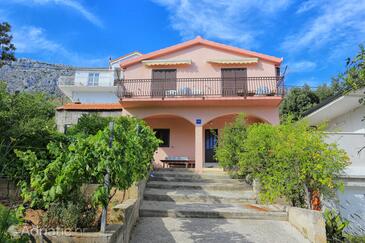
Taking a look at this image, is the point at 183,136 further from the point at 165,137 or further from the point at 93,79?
the point at 93,79

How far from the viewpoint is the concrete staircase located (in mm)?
7301

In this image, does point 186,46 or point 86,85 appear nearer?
point 186,46

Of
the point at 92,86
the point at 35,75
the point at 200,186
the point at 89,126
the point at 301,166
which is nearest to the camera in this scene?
the point at 301,166

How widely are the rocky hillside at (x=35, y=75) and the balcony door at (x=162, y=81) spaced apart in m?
51.7

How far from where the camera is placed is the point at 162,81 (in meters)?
17.5

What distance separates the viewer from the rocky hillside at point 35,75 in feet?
213

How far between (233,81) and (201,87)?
212cm

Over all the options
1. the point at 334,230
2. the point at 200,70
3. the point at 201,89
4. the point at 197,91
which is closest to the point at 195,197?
the point at 334,230

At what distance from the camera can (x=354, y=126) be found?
13578 millimetres

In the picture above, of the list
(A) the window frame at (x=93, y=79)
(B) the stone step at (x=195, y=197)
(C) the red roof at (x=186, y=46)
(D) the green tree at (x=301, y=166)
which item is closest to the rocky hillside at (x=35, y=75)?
(A) the window frame at (x=93, y=79)

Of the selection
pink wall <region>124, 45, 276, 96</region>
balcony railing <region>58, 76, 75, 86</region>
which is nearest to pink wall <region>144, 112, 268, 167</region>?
pink wall <region>124, 45, 276, 96</region>

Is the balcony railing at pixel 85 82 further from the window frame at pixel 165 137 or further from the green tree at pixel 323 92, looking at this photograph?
the green tree at pixel 323 92

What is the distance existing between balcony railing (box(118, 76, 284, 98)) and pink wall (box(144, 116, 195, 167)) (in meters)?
2.30

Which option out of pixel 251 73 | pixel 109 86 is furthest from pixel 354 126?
pixel 109 86
